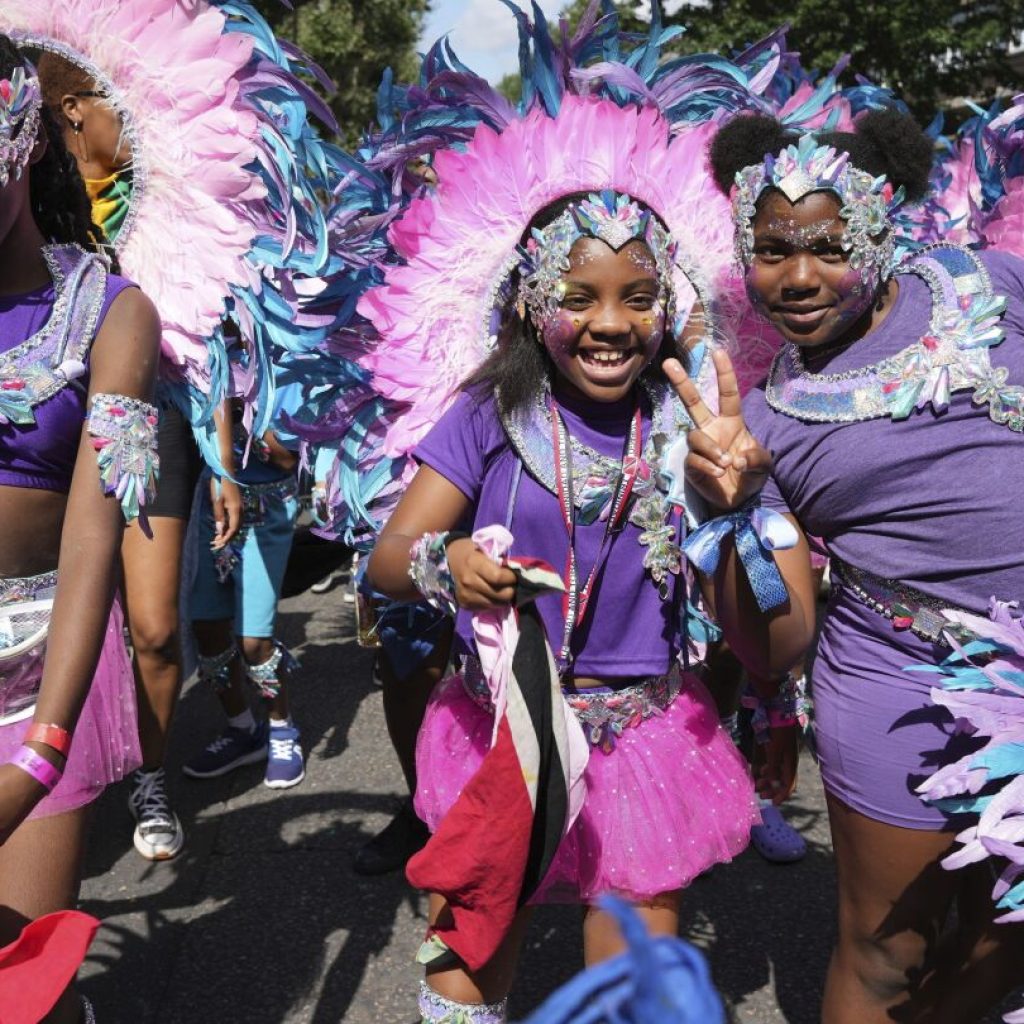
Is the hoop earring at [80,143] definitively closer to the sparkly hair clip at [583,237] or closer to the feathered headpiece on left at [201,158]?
the feathered headpiece on left at [201,158]

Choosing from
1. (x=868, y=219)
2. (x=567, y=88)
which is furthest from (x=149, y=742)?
(x=868, y=219)

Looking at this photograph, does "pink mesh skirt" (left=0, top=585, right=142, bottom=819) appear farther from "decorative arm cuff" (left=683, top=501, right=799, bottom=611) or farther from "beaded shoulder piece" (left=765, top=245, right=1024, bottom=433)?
"beaded shoulder piece" (left=765, top=245, right=1024, bottom=433)

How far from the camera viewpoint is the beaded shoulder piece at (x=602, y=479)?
2307 mm

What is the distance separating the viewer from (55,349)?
1964 mm

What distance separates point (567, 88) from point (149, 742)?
6.92ft

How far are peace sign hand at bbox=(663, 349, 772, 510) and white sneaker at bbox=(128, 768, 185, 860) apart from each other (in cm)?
245

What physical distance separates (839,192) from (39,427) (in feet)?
4.77

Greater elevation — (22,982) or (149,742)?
(22,982)

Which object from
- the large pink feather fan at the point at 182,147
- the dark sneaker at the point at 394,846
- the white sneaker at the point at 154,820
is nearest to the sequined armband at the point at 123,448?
the large pink feather fan at the point at 182,147

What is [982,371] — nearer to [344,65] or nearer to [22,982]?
[22,982]

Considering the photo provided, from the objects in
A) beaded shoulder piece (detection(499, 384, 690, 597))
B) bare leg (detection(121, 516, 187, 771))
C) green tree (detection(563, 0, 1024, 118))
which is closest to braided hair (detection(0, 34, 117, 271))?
beaded shoulder piece (detection(499, 384, 690, 597))

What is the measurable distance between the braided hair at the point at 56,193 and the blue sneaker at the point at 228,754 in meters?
2.57

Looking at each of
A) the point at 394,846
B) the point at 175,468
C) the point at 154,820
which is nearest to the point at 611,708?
the point at 394,846

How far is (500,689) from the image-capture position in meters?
2.05
